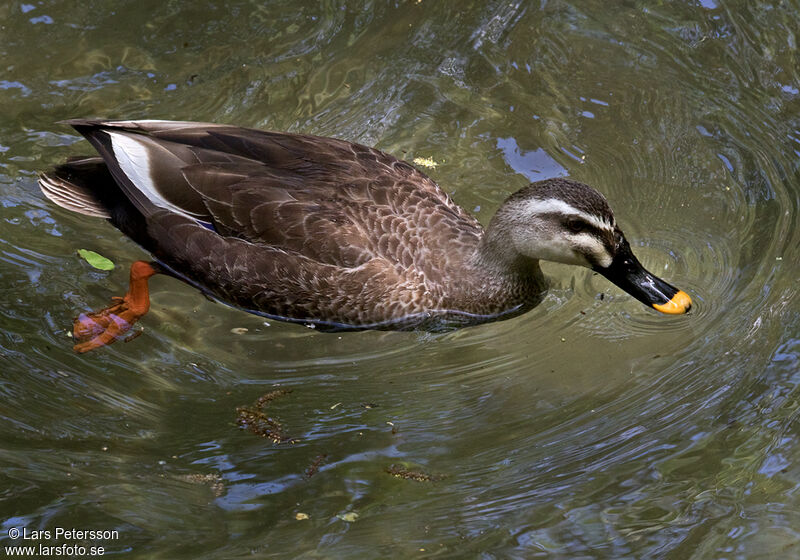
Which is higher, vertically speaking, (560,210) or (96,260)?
(560,210)

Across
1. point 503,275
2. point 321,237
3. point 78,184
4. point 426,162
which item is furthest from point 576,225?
point 78,184

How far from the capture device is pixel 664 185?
270 inches

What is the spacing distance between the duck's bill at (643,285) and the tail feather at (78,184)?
351 cm

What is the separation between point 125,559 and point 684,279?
3.95m

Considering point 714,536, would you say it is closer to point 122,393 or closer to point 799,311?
point 799,311

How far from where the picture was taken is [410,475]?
15.6 ft

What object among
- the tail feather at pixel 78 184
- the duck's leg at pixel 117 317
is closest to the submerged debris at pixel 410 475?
the duck's leg at pixel 117 317

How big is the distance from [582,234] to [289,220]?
6.01 feet

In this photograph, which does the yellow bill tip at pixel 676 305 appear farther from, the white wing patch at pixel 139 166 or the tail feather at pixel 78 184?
the tail feather at pixel 78 184

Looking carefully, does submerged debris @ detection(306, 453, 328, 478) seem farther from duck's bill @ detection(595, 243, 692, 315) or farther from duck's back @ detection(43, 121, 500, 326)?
duck's bill @ detection(595, 243, 692, 315)

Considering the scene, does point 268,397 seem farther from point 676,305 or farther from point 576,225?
point 676,305

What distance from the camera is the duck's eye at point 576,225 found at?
5465mm

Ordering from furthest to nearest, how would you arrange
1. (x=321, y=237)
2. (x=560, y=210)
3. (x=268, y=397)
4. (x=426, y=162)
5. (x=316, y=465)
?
(x=426, y=162)
(x=321, y=237)
(x=560, y=210)
(x=268, y=397)
(x=316, y=465)

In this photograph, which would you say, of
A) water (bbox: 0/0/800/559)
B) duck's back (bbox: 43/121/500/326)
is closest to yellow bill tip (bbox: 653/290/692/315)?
water (bbox: 0/0/800/559)
